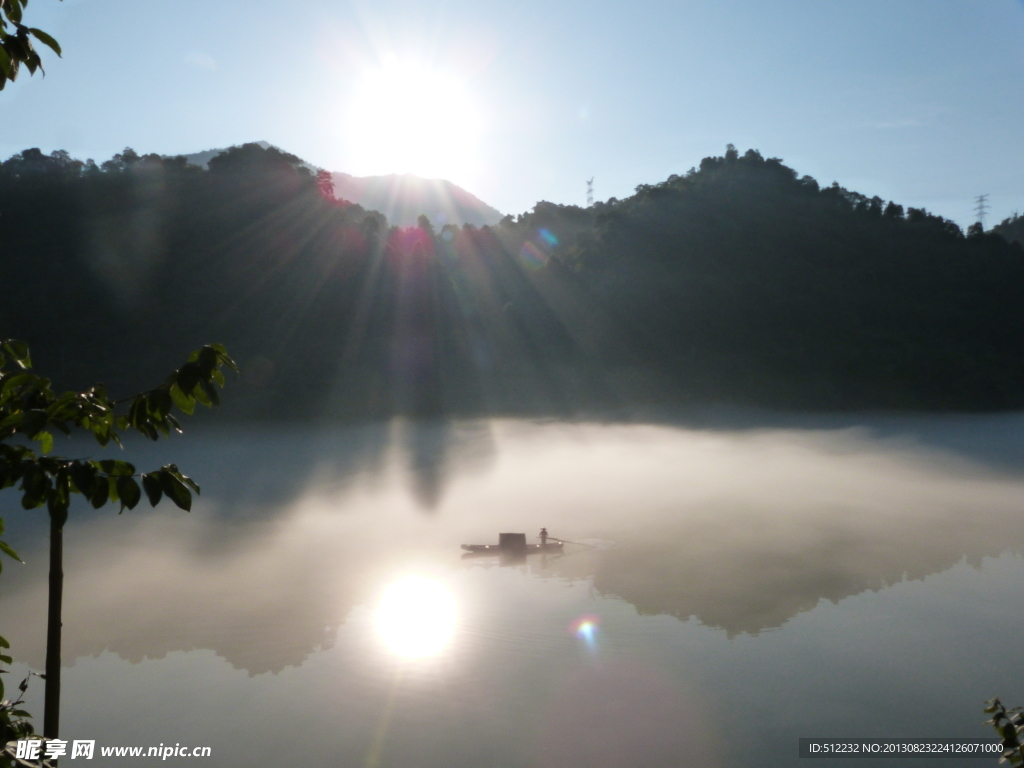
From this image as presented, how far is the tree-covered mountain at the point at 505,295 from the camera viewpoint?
5391cm

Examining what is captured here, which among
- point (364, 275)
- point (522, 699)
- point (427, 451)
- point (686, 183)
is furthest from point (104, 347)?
point (686, 183)

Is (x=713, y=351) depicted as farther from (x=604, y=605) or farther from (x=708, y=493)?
(x=604, y=605)

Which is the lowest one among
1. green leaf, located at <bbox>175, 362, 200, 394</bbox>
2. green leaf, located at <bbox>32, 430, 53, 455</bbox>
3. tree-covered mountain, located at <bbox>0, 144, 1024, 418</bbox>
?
green leaf, located at <bbox>32, 430, 53, 455</bbox>

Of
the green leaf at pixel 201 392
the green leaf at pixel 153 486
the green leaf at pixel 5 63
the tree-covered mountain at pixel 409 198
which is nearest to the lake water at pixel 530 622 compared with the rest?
the green leaf at pixel 201 392

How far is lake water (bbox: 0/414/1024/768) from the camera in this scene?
35.7ft

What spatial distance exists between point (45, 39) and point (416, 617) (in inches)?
595

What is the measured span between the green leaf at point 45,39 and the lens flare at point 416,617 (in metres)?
12.9

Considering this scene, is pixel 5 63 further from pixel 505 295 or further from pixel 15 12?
pixel 505 295

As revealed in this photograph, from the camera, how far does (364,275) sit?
204 feet

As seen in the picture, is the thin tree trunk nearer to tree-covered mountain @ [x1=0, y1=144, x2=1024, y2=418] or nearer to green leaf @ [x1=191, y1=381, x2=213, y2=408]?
→ green leaf @ [x1=191, y1=381, x2=213, y2=408]

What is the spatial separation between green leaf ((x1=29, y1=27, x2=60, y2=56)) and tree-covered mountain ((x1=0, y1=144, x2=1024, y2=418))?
1993 inches

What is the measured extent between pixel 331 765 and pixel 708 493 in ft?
86.5

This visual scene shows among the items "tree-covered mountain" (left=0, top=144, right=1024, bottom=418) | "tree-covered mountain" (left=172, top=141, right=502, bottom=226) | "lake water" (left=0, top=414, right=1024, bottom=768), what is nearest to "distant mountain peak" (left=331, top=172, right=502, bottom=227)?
"tree-covered mountain" (left=172, top=141, right=502, bottom=226)

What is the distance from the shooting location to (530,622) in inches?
611
